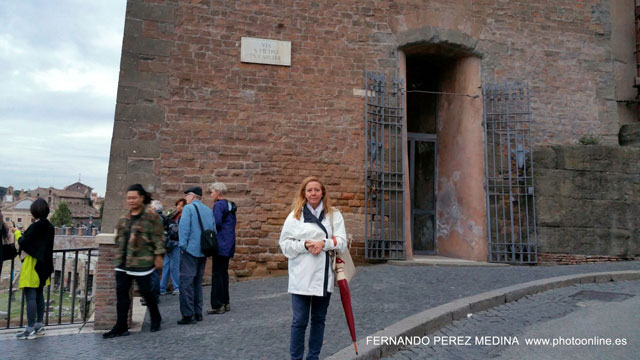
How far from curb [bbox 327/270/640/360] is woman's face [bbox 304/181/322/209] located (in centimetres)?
118

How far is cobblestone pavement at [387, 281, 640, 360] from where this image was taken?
3.65 m

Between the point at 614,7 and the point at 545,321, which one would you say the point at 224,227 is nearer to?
the point at 545,321

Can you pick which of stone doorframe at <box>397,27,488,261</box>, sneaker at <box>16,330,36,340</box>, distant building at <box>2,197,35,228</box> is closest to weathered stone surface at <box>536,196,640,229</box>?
stone doorframe at <box>397,27,488,261</box>

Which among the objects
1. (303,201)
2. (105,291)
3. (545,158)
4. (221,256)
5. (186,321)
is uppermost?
(545,158)

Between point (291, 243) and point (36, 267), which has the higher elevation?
point (291, 243)

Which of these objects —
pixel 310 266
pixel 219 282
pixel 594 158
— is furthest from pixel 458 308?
pixel 594 158

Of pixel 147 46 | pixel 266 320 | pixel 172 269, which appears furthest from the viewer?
pixel 147 46

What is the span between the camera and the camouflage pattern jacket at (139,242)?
438cm

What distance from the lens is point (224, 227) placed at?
5.33 metres

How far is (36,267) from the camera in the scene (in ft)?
15.3

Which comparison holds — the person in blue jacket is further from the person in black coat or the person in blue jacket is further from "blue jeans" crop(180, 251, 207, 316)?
the person in black coat

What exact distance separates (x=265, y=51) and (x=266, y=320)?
17.6ft

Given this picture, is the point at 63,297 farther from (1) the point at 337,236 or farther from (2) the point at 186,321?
(1) the point at 337,236

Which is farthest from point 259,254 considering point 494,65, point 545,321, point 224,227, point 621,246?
point 621,246
